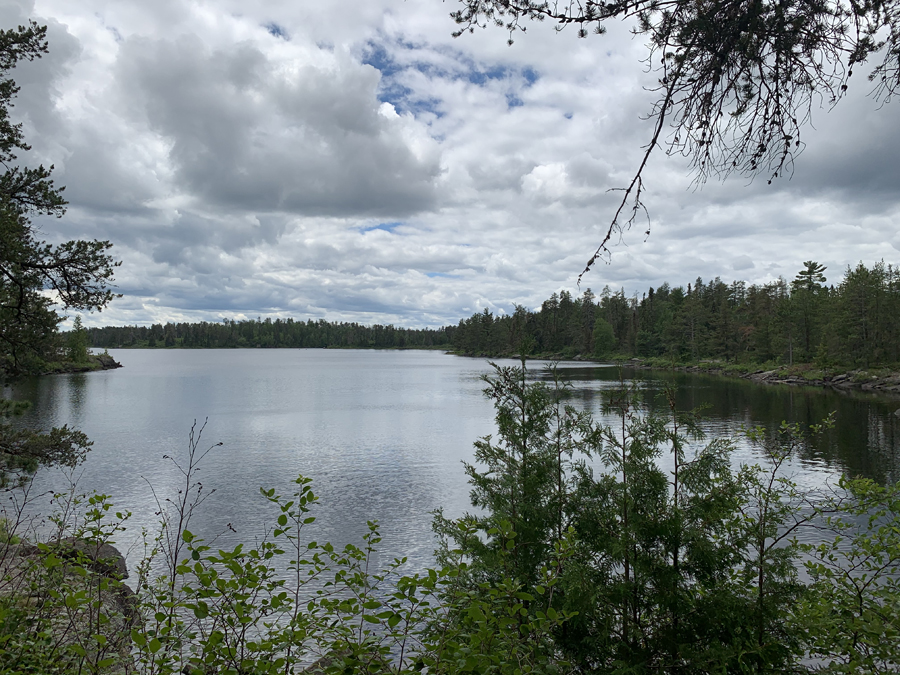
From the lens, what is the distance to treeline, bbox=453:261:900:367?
5384 centimetres

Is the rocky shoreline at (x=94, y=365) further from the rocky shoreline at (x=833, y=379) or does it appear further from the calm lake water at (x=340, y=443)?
the rocky shoreline at (x=833, y=379)

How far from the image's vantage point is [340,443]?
26.9m

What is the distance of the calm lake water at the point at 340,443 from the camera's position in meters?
15.6

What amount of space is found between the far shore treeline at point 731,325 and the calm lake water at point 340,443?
580cm

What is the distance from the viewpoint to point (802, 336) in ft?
213

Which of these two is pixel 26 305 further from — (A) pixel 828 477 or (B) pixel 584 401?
(B) pixel 584 401

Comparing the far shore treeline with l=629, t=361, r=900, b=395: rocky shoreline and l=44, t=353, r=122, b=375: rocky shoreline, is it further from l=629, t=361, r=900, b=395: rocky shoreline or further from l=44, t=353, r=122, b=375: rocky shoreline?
l=44, t=353, r=122, b=375: rocky shoreline

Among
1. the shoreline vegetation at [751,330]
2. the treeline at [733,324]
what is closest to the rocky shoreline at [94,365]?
the shoreline vegetation at [751,330]

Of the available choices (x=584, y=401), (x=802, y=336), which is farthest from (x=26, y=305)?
(x=802, y=336)

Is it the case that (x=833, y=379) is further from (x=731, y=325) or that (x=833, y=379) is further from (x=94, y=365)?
(x=94, y=365)

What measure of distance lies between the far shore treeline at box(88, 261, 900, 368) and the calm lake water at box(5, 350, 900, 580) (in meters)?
5.80

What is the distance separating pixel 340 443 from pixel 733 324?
72380 mm

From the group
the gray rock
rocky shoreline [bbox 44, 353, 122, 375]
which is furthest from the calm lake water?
rocky shoreline [bbox 44, 353, 122, 375]

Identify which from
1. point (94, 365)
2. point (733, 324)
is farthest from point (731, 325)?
point (94, 365)
